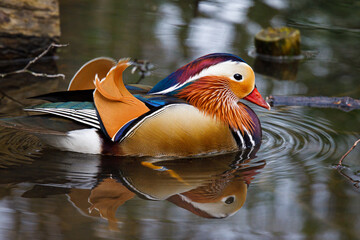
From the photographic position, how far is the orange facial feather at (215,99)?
472 cm

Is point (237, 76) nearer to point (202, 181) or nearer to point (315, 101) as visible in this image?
point (202, 181)

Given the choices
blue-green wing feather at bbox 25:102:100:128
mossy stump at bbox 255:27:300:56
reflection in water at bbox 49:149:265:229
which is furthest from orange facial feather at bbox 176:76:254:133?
mossy stump at bbox 255:27:300:56

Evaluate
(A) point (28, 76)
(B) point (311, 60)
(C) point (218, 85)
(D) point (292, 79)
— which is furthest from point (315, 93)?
(A) point (28, 76)

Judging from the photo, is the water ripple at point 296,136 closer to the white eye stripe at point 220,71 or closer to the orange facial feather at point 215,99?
the orange facial feather at point 215,99

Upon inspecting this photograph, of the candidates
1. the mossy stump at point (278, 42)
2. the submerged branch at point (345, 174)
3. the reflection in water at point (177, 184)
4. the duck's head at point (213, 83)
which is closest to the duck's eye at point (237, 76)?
the duck's head at point (213, 83)

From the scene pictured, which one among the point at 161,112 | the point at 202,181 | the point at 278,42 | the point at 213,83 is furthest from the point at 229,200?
the point at 278,42

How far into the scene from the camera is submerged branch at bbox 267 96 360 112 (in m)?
5.92

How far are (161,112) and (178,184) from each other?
22.8 inches

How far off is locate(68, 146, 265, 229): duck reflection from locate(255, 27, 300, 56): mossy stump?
3.25m

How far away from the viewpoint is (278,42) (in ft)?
25.5

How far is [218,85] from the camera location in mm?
4812

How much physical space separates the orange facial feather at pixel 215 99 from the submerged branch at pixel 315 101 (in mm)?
1204

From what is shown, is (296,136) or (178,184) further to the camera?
(296,136)

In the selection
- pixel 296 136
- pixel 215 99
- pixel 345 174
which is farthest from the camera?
pixel 296 136
